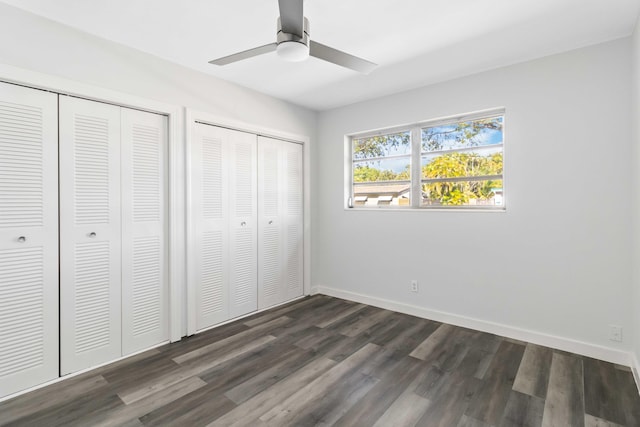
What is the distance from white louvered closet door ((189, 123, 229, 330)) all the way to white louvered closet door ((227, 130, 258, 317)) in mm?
75

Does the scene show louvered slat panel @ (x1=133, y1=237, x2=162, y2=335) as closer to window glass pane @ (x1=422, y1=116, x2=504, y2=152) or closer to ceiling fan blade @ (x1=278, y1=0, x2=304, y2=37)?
ceiling fan blade @ (x1=278, y1=0, x2=304, y2=37)

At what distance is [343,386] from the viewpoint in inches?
87.3

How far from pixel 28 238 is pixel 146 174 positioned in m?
0.90

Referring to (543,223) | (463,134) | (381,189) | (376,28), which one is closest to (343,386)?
(543,223)

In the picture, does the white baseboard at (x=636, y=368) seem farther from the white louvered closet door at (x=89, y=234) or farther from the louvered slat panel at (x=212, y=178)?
the white louvered closet door at (x=89, y=234)

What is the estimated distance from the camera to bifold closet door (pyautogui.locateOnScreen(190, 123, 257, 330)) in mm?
3117

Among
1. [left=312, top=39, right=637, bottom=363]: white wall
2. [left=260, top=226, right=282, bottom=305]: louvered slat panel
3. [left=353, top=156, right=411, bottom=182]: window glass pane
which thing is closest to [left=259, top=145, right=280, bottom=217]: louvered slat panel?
[left=260, top=226, right=282, bottom=305]: louvered slat panel

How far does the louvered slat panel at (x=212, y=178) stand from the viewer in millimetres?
3160

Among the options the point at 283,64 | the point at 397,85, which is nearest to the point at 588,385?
the point at 397,85

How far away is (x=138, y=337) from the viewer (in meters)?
2.72

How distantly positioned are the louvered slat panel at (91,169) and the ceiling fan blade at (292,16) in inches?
67.3

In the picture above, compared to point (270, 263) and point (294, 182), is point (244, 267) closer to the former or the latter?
point (270, 263)

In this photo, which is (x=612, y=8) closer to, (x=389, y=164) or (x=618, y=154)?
(x=618, y=154)

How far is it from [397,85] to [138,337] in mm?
3410
